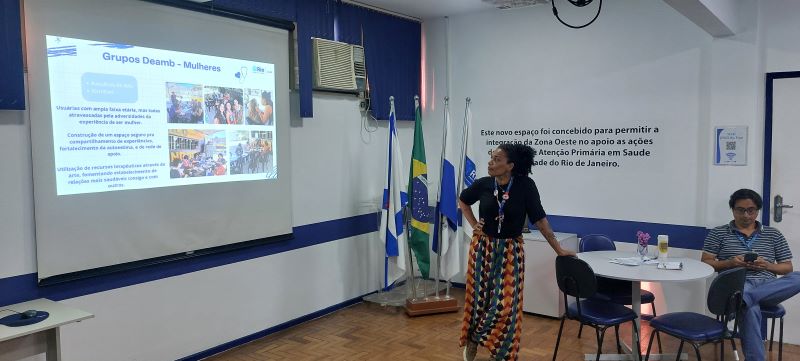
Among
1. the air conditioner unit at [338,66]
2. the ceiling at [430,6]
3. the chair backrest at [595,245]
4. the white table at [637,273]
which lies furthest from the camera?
the ceiling at [430,6]

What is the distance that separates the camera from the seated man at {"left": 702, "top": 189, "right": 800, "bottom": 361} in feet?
10.8

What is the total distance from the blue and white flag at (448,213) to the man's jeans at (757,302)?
7.37 ft

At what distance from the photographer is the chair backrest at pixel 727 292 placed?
10.0ft

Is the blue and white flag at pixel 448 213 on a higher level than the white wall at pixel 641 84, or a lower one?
lower

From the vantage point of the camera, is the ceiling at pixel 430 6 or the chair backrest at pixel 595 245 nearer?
the chair backrest at pixel 595 245

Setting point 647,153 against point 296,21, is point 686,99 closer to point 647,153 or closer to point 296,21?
point 647,153

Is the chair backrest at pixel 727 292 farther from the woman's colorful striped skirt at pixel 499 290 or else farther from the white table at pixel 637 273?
the woman's colorful striped skirt at pixel 499 290

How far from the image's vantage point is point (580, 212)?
194 inches

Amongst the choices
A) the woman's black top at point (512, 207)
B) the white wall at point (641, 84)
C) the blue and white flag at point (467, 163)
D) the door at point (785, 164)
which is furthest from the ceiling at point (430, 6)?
the door at point (785, 164)

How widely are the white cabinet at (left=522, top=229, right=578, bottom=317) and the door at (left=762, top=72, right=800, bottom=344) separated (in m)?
1.52

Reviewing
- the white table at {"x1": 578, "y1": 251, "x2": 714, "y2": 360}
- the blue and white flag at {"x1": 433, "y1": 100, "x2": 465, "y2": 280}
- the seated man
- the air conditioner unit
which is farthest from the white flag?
the seated man

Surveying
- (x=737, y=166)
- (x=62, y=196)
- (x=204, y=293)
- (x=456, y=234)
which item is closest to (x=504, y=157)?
(x=456, y=234)

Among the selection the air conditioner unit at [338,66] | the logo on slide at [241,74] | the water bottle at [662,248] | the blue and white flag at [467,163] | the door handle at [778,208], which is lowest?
the water bottle at [662,248]

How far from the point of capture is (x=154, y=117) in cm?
347
